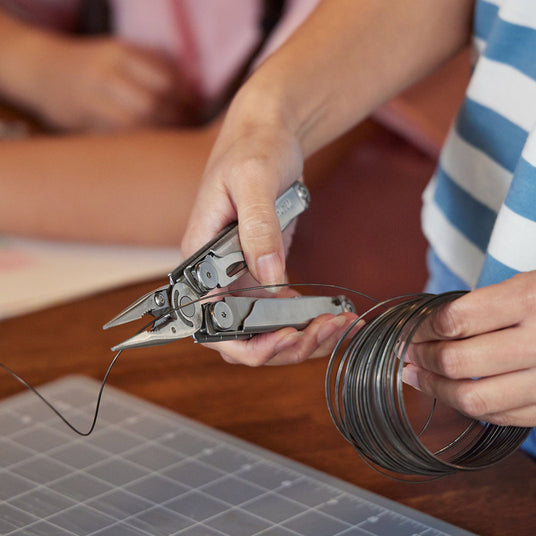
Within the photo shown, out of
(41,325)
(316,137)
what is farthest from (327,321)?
(41,325)

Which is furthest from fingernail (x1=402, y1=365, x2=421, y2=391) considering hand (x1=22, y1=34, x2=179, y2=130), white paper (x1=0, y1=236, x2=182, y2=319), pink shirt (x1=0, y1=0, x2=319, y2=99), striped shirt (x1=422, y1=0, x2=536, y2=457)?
hand (x1=22, y1=34, x2=179, y2=130)

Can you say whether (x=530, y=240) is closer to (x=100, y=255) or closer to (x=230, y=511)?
(x=230, y=511)

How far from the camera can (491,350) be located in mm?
436

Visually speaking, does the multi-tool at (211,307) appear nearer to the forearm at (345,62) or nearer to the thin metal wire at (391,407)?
the thin metal wire at (391,407)

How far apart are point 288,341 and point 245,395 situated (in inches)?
6.4

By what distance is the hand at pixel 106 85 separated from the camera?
1.15m

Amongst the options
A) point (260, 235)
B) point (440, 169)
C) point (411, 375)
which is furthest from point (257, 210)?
point (440, 169)

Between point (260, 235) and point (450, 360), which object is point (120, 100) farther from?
point (450, 360)

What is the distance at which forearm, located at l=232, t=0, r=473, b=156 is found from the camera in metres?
0.63

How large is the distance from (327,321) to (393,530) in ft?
0.47

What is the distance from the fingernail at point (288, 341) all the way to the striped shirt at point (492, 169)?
0.14 metres

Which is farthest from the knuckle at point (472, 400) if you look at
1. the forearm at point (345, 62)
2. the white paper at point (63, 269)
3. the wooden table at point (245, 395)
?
the white paper at point (63, 269)

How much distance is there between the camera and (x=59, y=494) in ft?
1.82

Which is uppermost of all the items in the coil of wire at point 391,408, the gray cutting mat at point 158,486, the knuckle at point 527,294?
the knuckle at point 527,294
